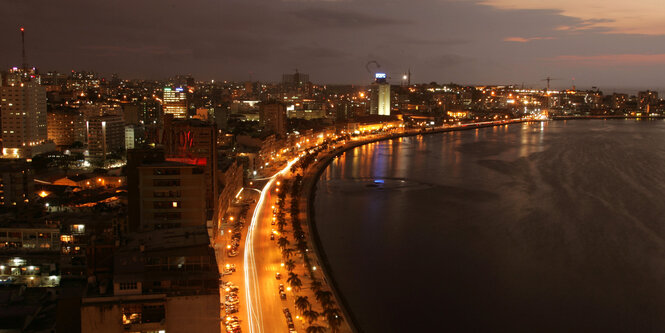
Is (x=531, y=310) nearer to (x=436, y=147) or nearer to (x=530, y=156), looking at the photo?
(x=530, y=156)

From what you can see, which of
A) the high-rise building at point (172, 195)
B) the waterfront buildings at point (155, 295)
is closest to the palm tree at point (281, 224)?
the high-rise building at point (172, 195)

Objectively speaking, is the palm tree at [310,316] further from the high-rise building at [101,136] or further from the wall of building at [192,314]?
the high-rise building at [101,136]

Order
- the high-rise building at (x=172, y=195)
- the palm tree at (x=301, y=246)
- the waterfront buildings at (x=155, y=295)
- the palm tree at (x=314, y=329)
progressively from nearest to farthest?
the waterfront buildings at (x=155, y=295) → the palm tree at (x=314, y=329) → the high-rise building at (x=172, y=195) → the palm tree at (x=301, y=246)

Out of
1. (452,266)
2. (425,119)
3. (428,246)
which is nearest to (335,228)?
(428,246)

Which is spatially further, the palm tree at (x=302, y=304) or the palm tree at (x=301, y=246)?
the palm tree at (x=301, y=246)

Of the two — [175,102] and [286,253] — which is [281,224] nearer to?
[286,253]
